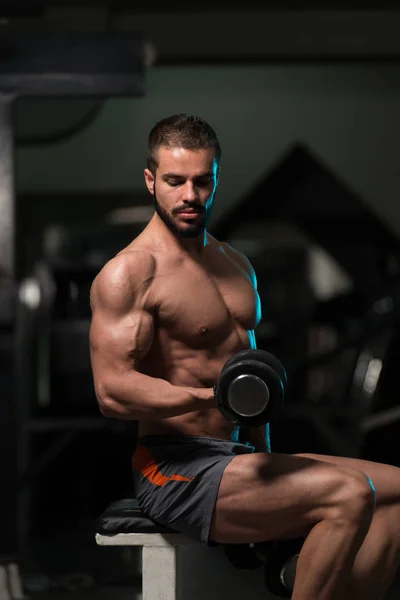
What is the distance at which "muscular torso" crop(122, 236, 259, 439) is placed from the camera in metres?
1.85

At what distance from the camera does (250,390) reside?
5.38ft

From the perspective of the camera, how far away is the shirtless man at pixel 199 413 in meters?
1.71

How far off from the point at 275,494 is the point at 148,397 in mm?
301

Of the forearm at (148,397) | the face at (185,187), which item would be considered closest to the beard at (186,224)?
the face at (185,187)

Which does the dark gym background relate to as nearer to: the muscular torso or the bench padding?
the bench padding

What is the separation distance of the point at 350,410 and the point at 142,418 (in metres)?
2.52

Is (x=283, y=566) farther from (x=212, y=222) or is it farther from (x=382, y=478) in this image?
(x=212, y=222)

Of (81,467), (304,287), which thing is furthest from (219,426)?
(304,287)

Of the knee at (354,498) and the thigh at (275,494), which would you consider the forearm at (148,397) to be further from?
the knee at (354,498)

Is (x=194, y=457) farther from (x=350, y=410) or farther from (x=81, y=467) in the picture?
(x=81, y=467)

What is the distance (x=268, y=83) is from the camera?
19.5 ft

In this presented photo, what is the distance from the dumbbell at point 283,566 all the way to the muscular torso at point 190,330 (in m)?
0.25

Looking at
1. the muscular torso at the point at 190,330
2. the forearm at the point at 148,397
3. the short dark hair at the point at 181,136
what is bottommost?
the forearm at the point at 148,397

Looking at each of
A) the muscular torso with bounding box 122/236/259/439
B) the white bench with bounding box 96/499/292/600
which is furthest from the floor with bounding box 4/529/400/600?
the muscular torso with bounding box 122/236/259/439
